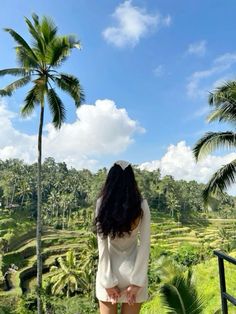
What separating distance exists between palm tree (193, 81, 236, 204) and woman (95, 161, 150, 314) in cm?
1181

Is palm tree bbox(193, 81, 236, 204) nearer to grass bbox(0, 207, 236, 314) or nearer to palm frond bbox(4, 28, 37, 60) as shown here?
grass bbox(0, 207, 236, 314)

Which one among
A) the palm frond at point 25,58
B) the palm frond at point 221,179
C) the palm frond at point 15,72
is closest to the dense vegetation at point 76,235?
the palm frond at point 221,179

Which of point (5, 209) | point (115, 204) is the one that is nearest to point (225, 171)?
point (115, 204)

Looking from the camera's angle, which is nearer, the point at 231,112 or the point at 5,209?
the point at 231,112

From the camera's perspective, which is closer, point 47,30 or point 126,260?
point 126,260

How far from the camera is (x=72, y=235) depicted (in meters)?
54.0

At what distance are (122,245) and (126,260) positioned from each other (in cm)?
11

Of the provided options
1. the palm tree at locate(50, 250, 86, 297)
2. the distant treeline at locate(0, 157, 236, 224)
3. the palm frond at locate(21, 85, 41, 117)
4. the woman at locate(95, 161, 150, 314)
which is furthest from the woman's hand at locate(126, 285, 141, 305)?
the distant treeline at locate(0, 157, 236, 224)

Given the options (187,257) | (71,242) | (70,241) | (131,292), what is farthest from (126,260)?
(70,241)

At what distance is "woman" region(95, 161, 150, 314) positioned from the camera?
93.4 inches

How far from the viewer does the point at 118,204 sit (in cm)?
252

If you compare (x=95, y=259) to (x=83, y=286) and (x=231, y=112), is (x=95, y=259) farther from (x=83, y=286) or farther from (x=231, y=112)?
(x=231, y=112)

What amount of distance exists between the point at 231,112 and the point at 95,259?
66.7ft

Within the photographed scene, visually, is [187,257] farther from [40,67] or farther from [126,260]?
[126,260]
